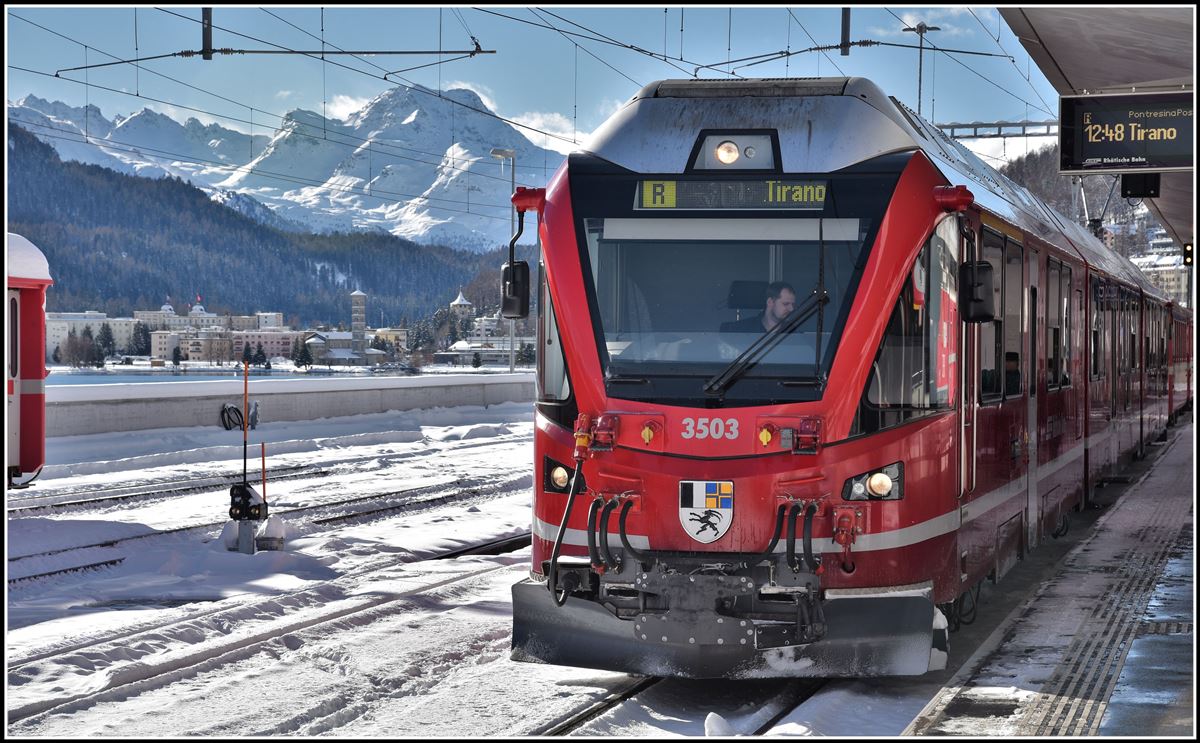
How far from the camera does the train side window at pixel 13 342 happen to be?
17906 millimetres

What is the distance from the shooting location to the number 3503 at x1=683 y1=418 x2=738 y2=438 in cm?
756

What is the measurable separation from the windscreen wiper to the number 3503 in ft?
0.52

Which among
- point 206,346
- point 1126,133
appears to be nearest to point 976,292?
point 1126,133

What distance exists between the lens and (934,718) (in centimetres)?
732

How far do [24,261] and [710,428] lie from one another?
13196 mm

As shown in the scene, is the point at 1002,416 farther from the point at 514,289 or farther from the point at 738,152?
the point at 514,289

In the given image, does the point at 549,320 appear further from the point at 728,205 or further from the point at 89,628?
the point at 89,628

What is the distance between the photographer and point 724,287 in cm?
789

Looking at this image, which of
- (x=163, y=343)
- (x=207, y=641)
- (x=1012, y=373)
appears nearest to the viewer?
(x=207, y=641)

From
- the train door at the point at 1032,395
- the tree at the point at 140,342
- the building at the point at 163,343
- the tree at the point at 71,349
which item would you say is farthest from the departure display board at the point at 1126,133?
the building at the point at 163,343

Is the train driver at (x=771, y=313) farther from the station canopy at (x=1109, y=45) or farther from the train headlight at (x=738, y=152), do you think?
the station canopy at (x=1109, y=45)

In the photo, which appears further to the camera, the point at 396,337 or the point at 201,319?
the point at 201,319

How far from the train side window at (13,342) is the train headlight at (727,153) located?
1243 centimetres

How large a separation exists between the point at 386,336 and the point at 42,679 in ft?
448
